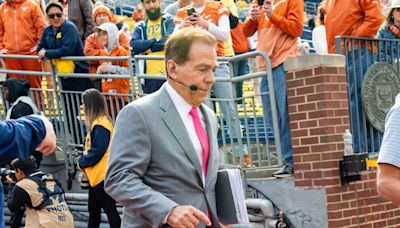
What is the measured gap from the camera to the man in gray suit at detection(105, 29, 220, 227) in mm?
4656

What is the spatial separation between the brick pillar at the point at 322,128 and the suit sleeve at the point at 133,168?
452 centimetres

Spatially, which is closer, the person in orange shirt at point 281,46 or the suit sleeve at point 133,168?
the suit sleeve at point 133,168

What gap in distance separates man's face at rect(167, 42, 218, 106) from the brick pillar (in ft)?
14.1

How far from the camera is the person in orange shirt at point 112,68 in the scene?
11328 millimetres

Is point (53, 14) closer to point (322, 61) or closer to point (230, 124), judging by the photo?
point (230, 124)

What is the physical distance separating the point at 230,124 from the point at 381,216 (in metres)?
1.93

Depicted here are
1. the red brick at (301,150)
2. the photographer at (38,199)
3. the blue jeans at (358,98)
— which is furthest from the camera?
the photographer at (38,199)

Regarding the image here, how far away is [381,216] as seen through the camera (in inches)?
375

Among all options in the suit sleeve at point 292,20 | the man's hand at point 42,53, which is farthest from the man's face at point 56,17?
the suit sleeve at point 292,20

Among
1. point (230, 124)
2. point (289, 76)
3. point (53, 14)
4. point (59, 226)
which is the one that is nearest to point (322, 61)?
point (289, 76)

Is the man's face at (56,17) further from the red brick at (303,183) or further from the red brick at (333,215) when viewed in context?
the red brick at (333,215)

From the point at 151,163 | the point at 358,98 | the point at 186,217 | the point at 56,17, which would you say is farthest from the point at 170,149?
the point at 56,17

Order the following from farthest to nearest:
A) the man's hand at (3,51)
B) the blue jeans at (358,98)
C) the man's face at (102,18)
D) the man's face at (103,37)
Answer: the man's hand at (3,51)
the man's face at (102,18)
the man's face at (103,37)
the blue jeans at (358,98)

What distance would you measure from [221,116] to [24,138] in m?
5.55
